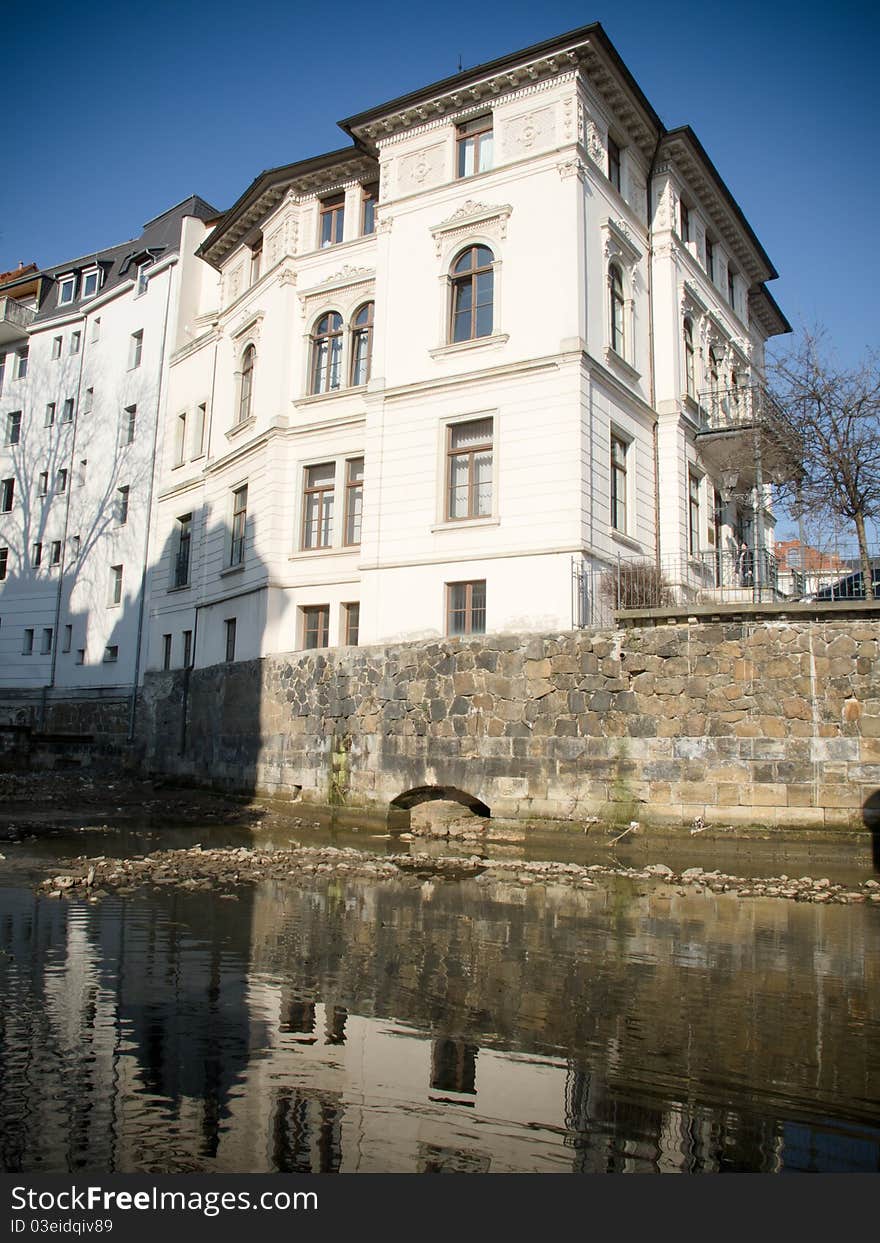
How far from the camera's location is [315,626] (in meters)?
21.8

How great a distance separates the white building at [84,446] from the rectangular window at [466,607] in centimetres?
1511

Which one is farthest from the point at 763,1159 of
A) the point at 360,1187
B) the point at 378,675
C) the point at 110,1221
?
the point at 378,675

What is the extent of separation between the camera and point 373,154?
2212cm

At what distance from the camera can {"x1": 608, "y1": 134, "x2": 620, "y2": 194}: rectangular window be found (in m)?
20.8

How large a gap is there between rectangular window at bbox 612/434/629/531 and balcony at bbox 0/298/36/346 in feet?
104

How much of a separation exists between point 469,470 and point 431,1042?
1578 centimetres

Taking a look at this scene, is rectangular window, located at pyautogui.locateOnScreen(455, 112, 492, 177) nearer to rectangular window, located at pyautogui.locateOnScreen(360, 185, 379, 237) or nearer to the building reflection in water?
rectangular window, located at pyautogui.locateOnScreen(360, 185, 379, 237)

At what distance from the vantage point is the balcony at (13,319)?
129 ft

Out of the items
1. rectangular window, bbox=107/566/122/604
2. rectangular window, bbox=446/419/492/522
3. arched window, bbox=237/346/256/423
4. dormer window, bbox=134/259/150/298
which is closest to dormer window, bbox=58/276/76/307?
dormer window, bbox=134/259/150/298

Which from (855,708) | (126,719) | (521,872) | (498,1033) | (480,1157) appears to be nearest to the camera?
(480,1157)

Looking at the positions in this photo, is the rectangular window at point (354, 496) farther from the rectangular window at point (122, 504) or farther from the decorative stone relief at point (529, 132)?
the rectangular window at point (122, 504)

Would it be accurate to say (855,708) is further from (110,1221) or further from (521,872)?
(110,1221)

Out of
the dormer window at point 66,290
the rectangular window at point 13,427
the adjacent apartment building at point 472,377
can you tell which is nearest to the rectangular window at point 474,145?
the adjacent apartment building at point 472,377

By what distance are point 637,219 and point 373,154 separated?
7019mm
